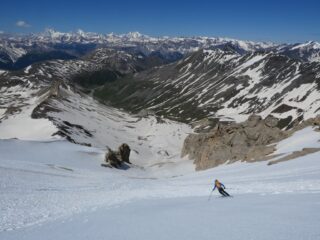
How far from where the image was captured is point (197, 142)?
123938 mm

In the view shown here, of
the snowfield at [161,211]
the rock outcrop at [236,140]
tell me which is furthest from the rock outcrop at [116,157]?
the snowfield at [161,211]

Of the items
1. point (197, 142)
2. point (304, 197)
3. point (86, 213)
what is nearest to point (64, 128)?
point (197, 142)

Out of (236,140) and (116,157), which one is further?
(116,157)

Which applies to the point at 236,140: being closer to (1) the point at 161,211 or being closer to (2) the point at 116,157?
(2) the point at 116,157

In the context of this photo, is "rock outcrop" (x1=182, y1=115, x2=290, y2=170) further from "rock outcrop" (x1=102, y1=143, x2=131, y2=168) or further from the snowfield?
the snowfield

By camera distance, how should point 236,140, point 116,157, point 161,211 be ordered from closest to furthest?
point 161,211 < point 236,140 < point 116,157

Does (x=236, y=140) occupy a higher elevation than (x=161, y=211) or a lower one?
higher

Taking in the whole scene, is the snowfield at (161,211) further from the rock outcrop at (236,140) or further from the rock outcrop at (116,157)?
the rock outcrop at (116,157)

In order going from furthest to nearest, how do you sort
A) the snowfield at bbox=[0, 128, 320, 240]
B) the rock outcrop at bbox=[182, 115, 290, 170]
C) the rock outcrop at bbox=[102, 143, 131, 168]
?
the rock outcrop at bbox=[102, 143, 131, 168] → the rock outcrop at bbox=[182, 115, 290, 170] → the snowfield at bbox=[0, 128, 320, 240]

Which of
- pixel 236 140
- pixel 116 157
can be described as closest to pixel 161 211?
pixel 236 140

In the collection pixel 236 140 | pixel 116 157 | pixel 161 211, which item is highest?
pixel 236 140

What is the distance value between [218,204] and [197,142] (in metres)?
97.0

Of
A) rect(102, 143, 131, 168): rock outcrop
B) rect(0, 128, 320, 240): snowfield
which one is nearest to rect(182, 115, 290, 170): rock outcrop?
rect(102, 143, 131, 168): rock outcrop

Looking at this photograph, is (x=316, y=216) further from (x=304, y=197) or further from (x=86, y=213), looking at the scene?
(x=86, y=213)
